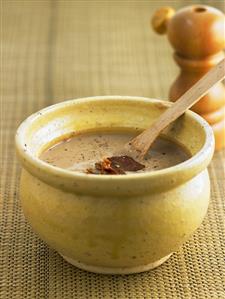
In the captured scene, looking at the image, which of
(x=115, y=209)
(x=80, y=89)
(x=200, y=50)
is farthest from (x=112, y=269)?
(x=80, y=89)

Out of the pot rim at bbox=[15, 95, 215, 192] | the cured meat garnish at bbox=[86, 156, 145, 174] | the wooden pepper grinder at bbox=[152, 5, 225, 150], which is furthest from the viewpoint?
the wooden pepper grinder at bbox=[152, 5, 225, 150]

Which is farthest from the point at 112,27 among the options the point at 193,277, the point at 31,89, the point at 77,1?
the point at 193,277

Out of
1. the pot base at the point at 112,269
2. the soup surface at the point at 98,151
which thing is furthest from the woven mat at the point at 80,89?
the soup surface at the point at 98,151

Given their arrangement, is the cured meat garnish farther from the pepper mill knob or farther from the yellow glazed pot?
the pepper mill knob

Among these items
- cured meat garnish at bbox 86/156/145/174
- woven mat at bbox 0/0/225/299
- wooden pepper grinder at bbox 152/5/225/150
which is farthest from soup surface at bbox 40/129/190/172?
wooden pepper grinder at bbox 152/5/225/150

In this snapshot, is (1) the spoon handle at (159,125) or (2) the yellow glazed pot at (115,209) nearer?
(2) the yellow glazed pot at (115,209)

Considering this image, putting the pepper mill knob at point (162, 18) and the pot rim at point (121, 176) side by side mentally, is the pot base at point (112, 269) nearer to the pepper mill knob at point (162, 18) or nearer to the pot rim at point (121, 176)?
the pot rim at point (121, 176)

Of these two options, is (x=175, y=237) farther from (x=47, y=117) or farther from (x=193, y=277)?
(x=47, y=117)
